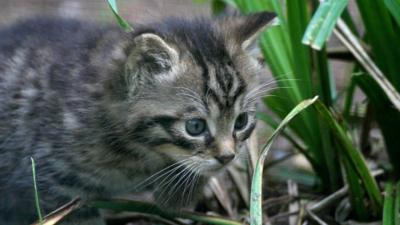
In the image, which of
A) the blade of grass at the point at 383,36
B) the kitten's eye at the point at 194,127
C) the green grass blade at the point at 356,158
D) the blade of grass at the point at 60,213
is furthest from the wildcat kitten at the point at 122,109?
the blade of grass at the point at 383,36

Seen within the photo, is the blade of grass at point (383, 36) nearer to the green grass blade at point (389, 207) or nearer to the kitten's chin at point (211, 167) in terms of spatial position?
the green grass blade at point (389, 207)

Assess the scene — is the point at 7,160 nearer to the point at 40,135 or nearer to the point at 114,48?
the point at 40,135

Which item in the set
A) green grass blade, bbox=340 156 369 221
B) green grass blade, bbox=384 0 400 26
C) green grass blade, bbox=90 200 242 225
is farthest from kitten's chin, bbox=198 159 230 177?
green grass blade, bbox=384 0 400 26

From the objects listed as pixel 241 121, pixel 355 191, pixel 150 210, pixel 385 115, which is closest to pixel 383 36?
pixel 385 115

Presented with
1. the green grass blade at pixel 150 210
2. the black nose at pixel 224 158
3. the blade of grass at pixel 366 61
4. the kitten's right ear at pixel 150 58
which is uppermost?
the kitten's right ear at pixel 150 58

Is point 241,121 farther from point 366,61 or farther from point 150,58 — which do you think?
point 366,61

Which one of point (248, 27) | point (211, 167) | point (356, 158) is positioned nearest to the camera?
point (211, 167)

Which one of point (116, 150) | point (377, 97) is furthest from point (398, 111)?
point (116, 150)
